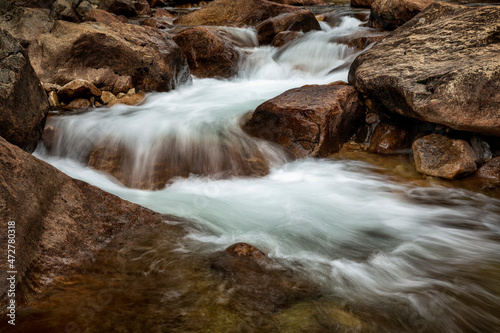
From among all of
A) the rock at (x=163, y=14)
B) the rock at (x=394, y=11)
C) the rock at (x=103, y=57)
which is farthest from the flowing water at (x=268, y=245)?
the rock at (x=163, y=14)

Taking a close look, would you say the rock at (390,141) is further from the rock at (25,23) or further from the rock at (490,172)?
the rock at (25,23)

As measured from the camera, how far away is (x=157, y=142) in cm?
552

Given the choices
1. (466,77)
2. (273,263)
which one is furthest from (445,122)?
(273,263)

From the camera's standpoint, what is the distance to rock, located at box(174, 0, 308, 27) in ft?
→ 41.8

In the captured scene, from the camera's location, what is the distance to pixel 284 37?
35.6ft

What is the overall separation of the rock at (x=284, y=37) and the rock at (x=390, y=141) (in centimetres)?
588

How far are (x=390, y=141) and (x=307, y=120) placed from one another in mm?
1536

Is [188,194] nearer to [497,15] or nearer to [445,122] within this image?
[445,122]

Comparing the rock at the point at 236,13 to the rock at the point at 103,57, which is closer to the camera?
the rock at the point at 103,57

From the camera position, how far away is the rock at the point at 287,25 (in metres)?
11.3

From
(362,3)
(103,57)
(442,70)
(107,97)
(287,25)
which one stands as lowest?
(107,97)

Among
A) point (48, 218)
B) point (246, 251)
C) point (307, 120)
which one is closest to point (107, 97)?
point (307, 120)

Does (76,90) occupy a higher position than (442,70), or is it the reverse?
(442,70)

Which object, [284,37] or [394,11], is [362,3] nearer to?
[394,11]
